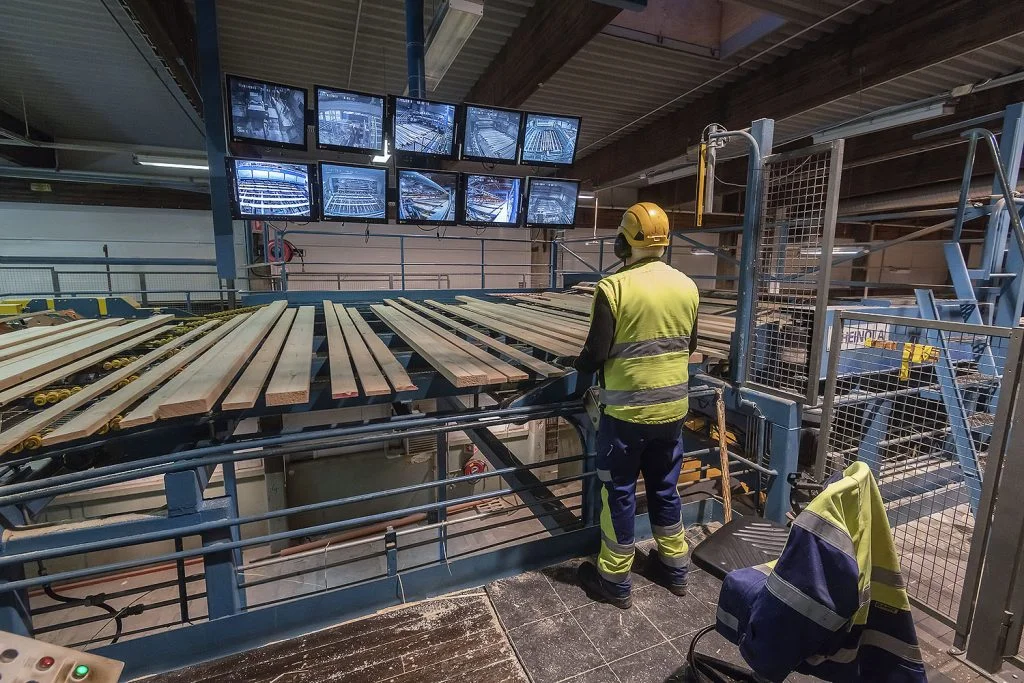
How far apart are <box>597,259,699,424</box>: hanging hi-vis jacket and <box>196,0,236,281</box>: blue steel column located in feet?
16.1

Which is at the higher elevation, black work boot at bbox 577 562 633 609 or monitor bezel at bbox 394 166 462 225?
monitor bezel at bbox 394 166 462 225

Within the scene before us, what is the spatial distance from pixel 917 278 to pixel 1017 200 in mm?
17237

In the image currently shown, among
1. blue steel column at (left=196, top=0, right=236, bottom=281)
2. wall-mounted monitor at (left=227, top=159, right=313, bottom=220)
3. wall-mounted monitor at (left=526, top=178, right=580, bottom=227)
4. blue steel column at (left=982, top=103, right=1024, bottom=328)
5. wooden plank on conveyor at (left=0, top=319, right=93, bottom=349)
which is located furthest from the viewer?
wall-mounted monitor at (left=526, top=178, right=580, bottom=227)

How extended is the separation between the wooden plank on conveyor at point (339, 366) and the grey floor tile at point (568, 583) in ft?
4.96

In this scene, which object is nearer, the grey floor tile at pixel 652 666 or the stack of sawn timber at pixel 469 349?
the grey floor tile at pixel 652 666

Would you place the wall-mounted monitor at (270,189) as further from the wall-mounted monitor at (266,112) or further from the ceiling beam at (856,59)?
the ceiling beam at (856,59)

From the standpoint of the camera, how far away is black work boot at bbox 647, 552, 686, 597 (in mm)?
2391

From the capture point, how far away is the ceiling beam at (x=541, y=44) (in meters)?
4.57

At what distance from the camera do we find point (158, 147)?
10773mm

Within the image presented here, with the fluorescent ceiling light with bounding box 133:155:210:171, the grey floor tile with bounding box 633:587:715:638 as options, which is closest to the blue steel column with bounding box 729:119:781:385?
the grey floor tile with bounding box 633:587:715:638

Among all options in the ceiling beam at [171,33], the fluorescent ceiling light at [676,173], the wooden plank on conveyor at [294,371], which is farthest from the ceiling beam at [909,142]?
the ceiling beam at [171,33]

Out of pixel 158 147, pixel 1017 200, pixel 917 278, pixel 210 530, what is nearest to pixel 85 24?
pixel 158 147

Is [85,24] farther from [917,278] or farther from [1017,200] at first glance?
[917,278]

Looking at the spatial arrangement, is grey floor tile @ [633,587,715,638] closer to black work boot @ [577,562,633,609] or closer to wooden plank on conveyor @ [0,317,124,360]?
black work boot @ [577,562,633,609]
